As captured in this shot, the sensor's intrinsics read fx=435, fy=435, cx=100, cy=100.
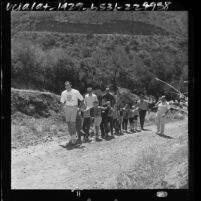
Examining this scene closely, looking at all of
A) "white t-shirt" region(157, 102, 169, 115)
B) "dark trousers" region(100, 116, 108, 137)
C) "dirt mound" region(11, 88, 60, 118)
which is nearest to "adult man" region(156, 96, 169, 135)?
"white t-shirt" region(157, 102, 169, 115)

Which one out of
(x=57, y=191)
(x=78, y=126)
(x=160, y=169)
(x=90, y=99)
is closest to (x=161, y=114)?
(x=160, y=169)

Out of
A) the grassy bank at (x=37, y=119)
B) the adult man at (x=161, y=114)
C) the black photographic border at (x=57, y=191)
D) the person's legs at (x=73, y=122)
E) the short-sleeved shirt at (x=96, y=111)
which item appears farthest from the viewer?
the short-sleeved shirt at (x=96, y=111)

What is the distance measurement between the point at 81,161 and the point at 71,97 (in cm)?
64

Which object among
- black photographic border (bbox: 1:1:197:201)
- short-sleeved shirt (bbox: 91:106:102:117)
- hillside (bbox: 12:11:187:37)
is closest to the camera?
black photographic border (bbox: 1:1:197:201)

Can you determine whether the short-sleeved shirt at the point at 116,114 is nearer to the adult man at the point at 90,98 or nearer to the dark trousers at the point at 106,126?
the dark trousers at the point at 106,126

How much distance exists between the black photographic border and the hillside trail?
7cm

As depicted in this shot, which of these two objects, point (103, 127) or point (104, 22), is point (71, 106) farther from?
point (104, 22)

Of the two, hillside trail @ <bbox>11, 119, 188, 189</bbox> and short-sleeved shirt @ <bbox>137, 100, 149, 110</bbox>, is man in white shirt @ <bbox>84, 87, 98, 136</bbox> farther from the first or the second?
short-sleeved shirt @ <bbox>137, 100, 149, 110</bbox>

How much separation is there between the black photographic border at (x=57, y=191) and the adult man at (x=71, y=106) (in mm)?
623

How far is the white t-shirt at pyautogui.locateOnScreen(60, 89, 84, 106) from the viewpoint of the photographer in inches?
169

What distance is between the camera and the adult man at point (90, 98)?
14.4ft

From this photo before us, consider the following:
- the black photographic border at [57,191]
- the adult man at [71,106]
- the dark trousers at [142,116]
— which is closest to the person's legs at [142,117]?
the dark trousers at [142,116]

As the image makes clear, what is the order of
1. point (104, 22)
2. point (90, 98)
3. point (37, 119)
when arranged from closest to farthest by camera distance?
point (104, 22) → point (90, 98) → point (37, 119)

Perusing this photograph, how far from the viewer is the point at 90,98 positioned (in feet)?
14.6
